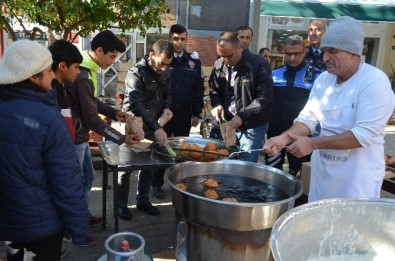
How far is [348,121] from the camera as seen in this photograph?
87.4 inches

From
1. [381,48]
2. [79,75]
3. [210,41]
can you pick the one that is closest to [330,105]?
[79,75]

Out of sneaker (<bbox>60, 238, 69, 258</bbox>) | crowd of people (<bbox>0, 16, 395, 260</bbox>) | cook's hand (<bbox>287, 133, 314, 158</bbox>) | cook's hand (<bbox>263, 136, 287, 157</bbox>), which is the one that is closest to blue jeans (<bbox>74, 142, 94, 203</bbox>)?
crowd of people (<bbox>0, 16, 395, 260</bbox>)

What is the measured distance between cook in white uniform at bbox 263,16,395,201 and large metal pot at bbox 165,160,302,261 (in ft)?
0.97

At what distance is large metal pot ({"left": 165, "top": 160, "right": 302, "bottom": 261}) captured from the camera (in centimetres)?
220

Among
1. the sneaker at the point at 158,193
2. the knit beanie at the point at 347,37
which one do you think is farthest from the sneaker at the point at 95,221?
the knit beanie at the point at 347,37

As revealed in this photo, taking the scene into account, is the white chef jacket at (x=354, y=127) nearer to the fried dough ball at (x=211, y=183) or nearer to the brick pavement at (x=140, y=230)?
the fried dough ball at (x=211, y=183)

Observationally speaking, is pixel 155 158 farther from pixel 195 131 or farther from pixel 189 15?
pixel 189 15

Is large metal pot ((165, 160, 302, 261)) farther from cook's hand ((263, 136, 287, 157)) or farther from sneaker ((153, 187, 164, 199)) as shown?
sneaker ((153, 187, 164, 199))

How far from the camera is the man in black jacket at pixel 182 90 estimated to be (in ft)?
15.4

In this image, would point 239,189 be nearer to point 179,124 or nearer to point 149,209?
point 149,209

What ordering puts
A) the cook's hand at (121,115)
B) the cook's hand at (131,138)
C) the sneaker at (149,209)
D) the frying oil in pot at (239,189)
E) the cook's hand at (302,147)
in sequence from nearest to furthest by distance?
the cook's hand at (302,147) → the frying oil in pot at (239,189) → the cook's hand at (131,138) → the cook's hand at (121,115) → the sneaker at (149,209)

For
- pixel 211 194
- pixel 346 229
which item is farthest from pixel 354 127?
pixel 211 194

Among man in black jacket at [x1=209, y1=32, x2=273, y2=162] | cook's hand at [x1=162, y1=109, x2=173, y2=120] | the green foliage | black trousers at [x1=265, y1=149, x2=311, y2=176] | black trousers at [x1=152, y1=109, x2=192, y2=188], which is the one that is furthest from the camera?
black trousers at [x1=152, y1=109, x2=192, y2=188]

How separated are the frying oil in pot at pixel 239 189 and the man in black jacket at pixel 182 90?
186 cm
